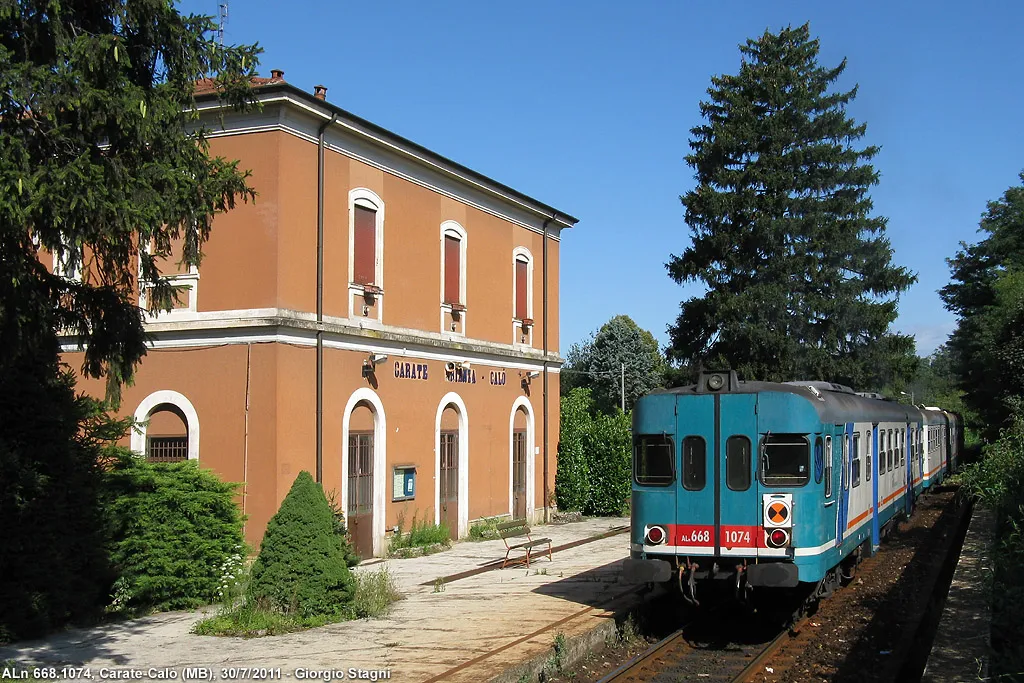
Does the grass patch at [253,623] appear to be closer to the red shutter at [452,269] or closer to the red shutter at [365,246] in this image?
the red shutter at [365,246]

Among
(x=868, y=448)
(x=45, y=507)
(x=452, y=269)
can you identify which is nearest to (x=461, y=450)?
(x=452, y=269)

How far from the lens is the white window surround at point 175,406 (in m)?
16.3

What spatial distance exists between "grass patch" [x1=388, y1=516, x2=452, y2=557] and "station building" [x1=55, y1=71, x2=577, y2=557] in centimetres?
20

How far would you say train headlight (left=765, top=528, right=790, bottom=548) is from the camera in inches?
425

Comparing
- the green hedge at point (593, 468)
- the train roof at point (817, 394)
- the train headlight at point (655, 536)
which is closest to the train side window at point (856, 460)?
the train roof at point (817, 394)

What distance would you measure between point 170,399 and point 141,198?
30.2ft

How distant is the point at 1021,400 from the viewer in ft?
85.1

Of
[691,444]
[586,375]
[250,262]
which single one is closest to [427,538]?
[250,262]

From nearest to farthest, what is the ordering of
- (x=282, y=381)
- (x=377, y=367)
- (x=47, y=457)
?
1. (x=47, y=457)
2. (x=282, y=381)
3. (x=377, y=367)

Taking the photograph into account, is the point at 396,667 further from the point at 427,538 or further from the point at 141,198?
the point at 427,538

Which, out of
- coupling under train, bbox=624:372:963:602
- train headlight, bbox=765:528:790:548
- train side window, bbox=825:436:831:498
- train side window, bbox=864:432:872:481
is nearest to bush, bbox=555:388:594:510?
train side window, bbox=864:432:872:481

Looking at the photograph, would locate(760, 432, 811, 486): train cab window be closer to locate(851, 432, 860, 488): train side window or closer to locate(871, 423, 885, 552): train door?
locate(851, 432, 860, 488): train side window

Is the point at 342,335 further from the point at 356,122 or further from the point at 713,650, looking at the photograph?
the point at 713,650

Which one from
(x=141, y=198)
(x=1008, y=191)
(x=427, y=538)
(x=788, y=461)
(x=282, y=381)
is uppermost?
(x=1008, y=191)
